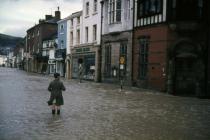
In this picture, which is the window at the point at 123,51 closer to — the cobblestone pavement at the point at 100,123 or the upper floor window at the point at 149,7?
the upper floor window at the point at 149,7

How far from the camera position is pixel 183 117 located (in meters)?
15.1

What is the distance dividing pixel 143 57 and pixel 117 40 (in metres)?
5.46

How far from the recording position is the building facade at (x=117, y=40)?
35000mm

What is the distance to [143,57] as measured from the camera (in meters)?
32.4

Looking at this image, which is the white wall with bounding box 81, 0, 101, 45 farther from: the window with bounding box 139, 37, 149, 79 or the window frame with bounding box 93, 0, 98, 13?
the window with bounding box 139, 37, 149, 79

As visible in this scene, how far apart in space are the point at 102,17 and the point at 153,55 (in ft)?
40.9

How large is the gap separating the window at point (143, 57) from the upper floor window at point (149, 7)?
206 centimetres

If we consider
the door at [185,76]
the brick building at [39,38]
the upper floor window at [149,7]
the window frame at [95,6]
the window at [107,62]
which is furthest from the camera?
the brick building at [39,38]

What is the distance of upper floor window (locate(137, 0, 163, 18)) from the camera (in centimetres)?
3002

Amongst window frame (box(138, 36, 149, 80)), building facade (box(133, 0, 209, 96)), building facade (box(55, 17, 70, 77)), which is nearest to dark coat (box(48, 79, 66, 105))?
building facade (box(133, 0, 209, 96))

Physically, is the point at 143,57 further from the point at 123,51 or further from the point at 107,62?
the point at 107,62

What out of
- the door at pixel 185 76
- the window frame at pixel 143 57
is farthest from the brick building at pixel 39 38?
the door at pixel 185 76

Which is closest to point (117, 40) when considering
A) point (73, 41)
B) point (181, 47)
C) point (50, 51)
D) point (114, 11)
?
point (114, 11)

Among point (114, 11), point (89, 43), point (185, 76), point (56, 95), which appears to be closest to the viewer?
point (56, 95)
